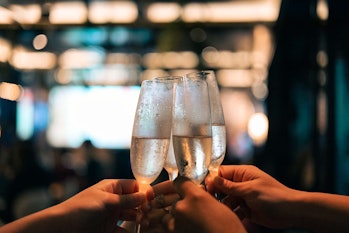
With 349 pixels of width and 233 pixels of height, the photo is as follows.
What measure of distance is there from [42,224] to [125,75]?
239 inches

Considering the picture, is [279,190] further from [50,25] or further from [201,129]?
[50,25]

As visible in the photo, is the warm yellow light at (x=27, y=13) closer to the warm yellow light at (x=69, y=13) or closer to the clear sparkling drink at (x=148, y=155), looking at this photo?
the warm yellow light at (x=69, y=13)

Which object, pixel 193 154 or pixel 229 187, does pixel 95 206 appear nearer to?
pixel 193 154

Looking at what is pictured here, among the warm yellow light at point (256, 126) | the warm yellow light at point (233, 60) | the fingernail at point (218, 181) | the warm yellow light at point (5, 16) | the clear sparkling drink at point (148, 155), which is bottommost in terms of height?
the warm yellow light at point (256, 126)

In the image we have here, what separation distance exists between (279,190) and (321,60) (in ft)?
6.78

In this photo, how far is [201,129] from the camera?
124cm

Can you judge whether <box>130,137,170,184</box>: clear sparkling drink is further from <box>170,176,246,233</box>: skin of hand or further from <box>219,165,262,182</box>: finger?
<box>219,165,262,182</box>: finger

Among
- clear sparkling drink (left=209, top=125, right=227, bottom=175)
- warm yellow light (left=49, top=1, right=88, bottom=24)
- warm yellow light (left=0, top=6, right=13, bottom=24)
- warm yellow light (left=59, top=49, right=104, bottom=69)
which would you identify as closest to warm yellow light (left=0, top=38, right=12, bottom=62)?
warm yellow light (left=0, top=6, right=13, bottom=24)

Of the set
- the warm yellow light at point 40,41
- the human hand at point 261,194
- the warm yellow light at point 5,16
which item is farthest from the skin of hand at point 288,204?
the warm yellow light at point 40,41

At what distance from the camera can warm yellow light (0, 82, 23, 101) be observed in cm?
495

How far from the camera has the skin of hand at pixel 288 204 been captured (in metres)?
1.45

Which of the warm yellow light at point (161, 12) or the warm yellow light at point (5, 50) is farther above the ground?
the warm yellow light at point (161, 12)

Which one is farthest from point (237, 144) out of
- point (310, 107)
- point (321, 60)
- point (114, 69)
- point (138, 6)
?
point (321, 60)

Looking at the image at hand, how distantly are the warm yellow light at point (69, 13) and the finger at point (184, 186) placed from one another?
189 inches
